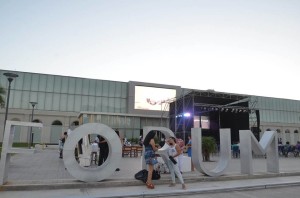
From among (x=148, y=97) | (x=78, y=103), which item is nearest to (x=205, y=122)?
(x=148, y=97)

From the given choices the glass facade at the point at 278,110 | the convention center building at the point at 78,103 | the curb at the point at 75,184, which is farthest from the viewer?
the glass facade at the point at 278,110

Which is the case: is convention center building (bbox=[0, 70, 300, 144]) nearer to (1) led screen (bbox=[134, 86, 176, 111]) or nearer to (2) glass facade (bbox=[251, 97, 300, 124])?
(1) led screen (bbox=[134, 86, 176, 111])

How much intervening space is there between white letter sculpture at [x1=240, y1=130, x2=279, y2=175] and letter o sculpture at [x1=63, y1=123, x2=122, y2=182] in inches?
188

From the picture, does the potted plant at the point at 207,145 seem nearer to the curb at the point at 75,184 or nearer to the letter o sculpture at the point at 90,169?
the curb at the point at 75,184

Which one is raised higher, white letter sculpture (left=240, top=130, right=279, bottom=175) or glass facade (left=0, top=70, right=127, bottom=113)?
glass facade (left=0, top=70, right=127, bottom=113)

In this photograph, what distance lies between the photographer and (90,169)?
7.34m

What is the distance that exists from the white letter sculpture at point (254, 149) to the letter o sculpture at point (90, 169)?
478cm

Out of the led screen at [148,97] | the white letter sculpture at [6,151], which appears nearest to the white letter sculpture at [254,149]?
the white letter sculpture at [6,151]

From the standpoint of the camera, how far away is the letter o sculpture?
23.6 ft

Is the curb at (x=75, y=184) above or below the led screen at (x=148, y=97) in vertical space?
below

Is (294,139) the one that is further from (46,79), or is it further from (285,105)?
(46,79)

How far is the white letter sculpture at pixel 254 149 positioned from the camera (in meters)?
9.22

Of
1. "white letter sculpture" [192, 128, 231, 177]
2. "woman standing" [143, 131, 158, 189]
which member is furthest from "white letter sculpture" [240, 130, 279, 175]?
"woman standing" [143, 131, 158, 189]

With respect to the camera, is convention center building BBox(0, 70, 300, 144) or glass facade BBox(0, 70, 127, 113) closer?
convention center building BBox(0, 70, 300, 144)
